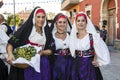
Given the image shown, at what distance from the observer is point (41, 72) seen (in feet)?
16.4

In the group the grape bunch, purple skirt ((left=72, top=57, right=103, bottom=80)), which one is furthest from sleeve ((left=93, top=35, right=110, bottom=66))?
the grape bunch

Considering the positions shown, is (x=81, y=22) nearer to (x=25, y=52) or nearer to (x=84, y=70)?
(x=84, y=70)

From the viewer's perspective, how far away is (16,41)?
494 cm

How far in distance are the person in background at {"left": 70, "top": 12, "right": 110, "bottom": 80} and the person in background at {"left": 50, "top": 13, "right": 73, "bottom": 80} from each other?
0.13 metres

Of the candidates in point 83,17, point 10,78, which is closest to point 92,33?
point 83,17

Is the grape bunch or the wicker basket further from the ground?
the grape bunch

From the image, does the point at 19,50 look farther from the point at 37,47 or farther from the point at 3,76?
the point at 3,76

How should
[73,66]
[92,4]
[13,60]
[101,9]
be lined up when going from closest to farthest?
[13,60] < [73,66] < [101,9] < [92,4]

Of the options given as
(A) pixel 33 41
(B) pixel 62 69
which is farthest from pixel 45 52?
(B) pixel 62 69

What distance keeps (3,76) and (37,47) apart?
783 millimetres

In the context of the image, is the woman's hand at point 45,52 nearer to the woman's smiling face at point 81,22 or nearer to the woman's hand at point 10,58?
the woman's hand at point 10,58

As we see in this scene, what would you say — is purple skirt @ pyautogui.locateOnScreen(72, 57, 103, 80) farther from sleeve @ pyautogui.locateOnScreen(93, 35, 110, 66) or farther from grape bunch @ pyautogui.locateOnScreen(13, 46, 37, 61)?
grape bunch @ pyautogui.locateOnScreen(13, 46, 37, 61)

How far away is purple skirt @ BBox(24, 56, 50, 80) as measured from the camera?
195 inches

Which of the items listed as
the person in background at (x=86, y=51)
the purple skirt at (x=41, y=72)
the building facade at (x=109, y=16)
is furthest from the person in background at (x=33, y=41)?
the building facade at (x=109, y=16)
